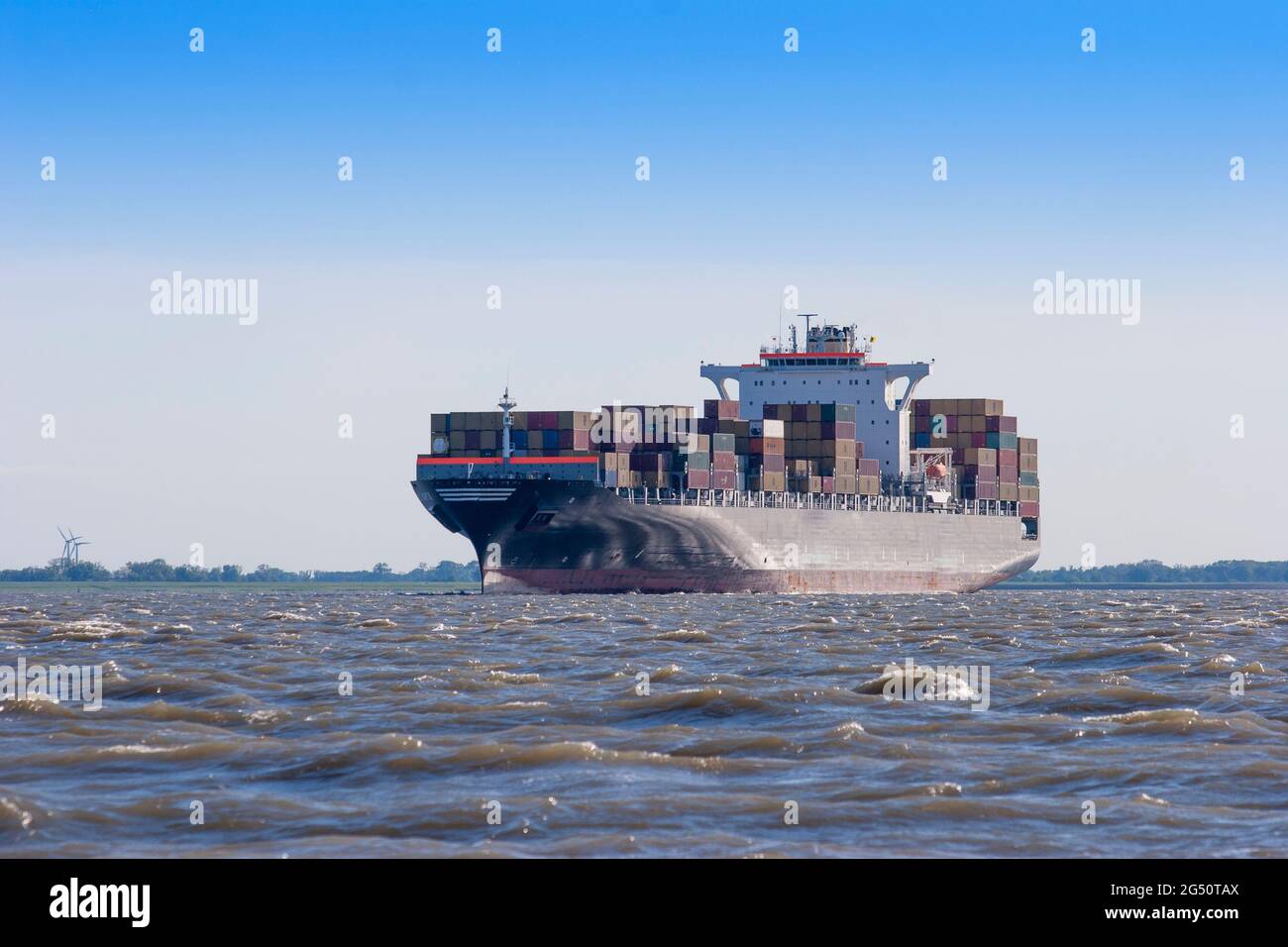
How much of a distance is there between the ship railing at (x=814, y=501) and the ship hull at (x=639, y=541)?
1.79 feet

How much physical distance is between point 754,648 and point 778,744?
53.7 ft

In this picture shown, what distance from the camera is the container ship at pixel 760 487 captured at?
284 feet

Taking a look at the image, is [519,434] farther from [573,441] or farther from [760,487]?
[760,487]

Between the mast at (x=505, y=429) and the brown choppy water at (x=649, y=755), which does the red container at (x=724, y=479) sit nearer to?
the mast at (x=505, y=429)

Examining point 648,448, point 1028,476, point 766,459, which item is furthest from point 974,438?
point 648,448

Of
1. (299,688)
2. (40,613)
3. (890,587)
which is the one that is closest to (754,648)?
(299,688)

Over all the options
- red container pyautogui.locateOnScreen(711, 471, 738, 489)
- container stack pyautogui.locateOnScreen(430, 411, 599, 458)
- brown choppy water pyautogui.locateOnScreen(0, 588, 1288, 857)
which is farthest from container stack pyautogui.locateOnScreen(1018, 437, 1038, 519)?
brown choppy water pyautogui.locateOnScreen(0, 588, 1288, 857)

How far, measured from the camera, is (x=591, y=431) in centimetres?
8950

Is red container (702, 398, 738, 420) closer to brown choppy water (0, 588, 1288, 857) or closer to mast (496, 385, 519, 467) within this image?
mast (496, 385, 519, 467)

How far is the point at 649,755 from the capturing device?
1916 cm

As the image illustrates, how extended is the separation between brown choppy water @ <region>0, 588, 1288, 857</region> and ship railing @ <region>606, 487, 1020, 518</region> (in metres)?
52.8
